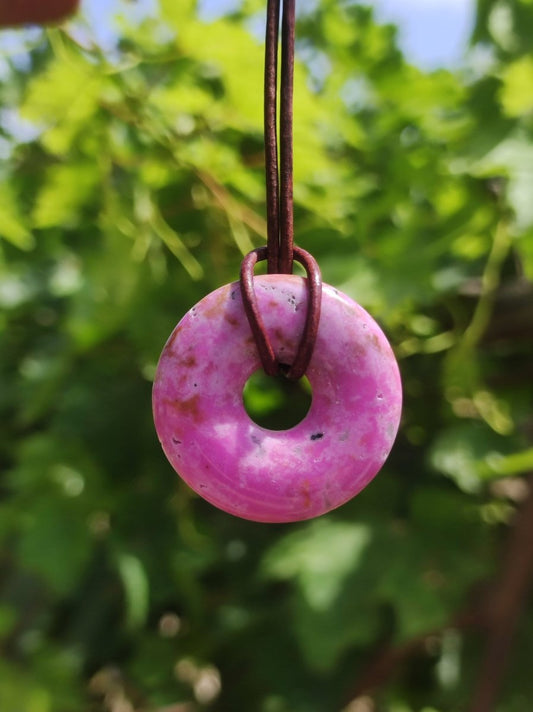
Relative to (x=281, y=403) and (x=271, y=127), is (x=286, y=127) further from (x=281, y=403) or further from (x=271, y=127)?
(x=281, y=403)

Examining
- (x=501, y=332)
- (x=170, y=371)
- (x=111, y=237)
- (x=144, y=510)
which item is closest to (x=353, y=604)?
(x=144, y=510)

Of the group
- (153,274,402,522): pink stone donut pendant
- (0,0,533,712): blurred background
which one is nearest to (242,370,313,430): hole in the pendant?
(0,0,533,712): blurred background

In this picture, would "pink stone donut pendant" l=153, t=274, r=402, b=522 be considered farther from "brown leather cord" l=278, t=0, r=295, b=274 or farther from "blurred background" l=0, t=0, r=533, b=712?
"blurred background" l=0, t=0, r=533, b=712

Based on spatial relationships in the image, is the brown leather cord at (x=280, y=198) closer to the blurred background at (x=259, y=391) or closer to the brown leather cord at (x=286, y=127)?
the brown leather cord at (x=286, y=127)

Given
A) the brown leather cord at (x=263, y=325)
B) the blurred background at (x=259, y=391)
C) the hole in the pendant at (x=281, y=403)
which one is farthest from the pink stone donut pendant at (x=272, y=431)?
the hole in the pendant at (x=281, y=403)

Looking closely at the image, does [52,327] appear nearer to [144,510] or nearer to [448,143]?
[144,510]

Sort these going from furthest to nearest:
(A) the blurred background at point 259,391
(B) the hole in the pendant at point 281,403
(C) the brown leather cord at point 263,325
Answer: (B) the hole in the pendant at point 281,403 → (A) the blurred background at point 259,391 → (C) the brown leather cord at point 263,325

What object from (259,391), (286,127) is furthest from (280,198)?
(259,391)
